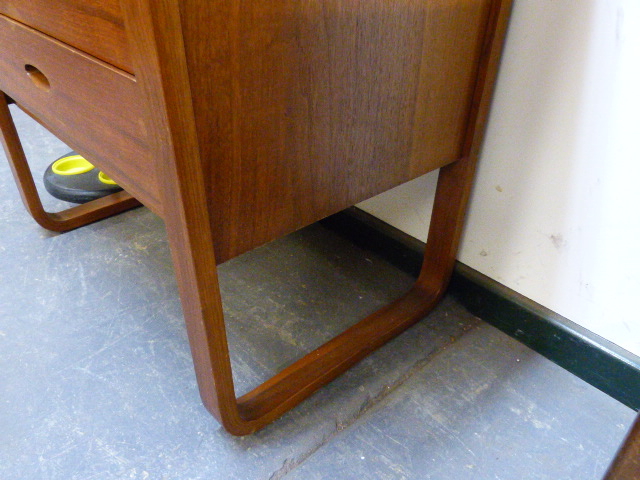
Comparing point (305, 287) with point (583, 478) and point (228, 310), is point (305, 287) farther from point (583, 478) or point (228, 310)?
point (583, 478)

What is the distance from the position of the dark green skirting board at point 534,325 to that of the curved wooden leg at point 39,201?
57 cm

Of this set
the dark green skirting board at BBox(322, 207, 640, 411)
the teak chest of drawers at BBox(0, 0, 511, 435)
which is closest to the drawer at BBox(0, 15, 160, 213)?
the teak chest of drawers at BBox(0, 0, 511, 435)

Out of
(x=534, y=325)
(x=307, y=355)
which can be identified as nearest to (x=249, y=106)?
(x=307, y=355)

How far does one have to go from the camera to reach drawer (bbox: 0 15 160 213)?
0.45m

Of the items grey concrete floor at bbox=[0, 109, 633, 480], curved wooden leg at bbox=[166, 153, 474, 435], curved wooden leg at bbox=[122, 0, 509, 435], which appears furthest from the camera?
grey concrete floor at bbox=[0, 109, 633, 480]

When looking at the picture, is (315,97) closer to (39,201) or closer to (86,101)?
(86,101)

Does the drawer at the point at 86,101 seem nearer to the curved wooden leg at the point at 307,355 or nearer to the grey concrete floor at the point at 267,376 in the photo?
the curved wooden leg at the point at 307,355

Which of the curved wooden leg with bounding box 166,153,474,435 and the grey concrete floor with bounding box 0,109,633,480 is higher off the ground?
the curved wooden leg with bounding box 166,153,474,435

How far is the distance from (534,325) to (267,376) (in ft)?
1.33

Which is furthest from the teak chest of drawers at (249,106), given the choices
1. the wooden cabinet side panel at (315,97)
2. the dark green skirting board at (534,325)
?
the dark green skirting board at (534,325)

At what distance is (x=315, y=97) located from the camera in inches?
18.6

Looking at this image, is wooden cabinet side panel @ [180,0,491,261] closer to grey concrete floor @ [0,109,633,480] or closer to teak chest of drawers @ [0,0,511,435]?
teak chest of drawers @ [0,0,511,435]

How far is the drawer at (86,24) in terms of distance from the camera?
0.40m

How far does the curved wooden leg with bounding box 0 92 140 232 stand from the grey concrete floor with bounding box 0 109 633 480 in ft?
0.33
